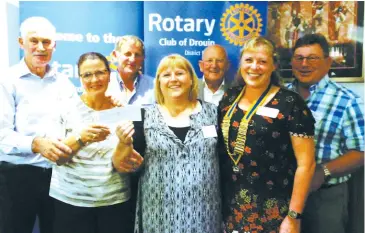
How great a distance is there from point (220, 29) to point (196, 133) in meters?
0.59

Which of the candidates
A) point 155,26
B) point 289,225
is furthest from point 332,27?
point 289,225

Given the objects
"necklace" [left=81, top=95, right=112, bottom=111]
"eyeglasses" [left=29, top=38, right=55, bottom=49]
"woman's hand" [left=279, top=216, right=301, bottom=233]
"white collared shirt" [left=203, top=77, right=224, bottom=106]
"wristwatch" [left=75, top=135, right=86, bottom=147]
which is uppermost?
"eyeglasses" [left=29, top=38, right=55, bottom=49]

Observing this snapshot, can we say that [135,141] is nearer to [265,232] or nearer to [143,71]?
[143,71]

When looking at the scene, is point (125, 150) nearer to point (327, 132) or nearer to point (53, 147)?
point (53, 147)

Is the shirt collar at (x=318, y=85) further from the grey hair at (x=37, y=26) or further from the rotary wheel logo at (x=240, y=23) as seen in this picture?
the grey hair at (x=37, y=26)

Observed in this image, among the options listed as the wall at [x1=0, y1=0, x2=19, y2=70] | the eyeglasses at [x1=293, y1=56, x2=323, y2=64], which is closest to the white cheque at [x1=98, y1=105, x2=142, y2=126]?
the wall at [x1=0, y1=0, x2=19, y2=70]

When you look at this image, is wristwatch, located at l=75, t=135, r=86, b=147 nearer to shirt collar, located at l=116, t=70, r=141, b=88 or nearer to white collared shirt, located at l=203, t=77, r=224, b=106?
shirt collar, located at l=116, t=70, r=141, b=88

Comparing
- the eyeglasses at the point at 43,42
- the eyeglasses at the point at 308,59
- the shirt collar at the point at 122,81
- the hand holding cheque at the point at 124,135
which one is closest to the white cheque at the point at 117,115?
the hand holding cheque at the point at 124,135

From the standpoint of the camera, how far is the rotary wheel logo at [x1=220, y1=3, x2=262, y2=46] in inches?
72.1

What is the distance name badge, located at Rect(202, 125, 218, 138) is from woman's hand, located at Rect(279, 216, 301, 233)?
551mm

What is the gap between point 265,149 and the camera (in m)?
1.64

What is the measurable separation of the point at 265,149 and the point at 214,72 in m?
0.51

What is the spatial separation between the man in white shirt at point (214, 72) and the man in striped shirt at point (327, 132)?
0.37 meters

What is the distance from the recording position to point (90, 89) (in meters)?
1.79
